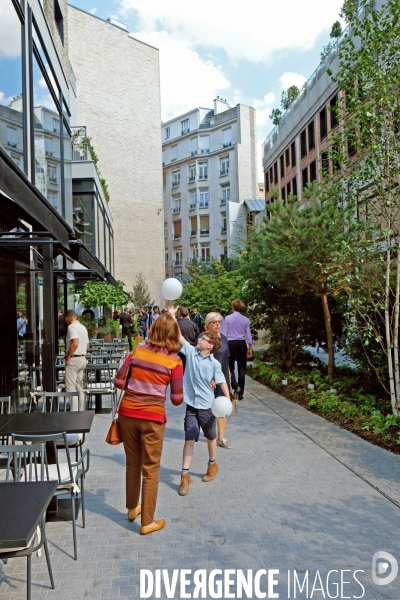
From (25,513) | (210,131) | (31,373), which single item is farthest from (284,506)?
(210,131)

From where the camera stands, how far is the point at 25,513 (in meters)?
3.31

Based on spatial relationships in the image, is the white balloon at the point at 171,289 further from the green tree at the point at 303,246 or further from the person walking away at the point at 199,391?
the green tree at the point at 303,246

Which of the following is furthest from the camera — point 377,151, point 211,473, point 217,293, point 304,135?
point 304,135

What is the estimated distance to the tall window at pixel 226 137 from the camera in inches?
2375

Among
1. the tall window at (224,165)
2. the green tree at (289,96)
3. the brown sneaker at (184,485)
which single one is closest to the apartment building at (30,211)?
the brown sneaker at (184,485)

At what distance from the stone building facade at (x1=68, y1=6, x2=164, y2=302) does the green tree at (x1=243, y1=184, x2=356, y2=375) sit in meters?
36.0

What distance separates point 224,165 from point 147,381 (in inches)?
2287

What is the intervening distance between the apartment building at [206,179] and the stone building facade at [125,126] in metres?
8.49

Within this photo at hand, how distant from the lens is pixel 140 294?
4709 centimetres

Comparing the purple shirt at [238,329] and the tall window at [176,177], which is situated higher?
the tall window at [176,177]

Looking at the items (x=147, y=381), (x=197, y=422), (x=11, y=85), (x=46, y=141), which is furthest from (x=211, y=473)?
(x=46, y=141)

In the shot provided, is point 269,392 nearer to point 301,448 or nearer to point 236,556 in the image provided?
point 301,448

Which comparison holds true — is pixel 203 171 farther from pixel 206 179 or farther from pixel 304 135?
pixel 304 135

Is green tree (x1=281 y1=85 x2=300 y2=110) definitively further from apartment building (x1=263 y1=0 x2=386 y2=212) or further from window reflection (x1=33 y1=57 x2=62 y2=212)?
window reflection (x1=33 y1=57 x2=62 y2=212)
